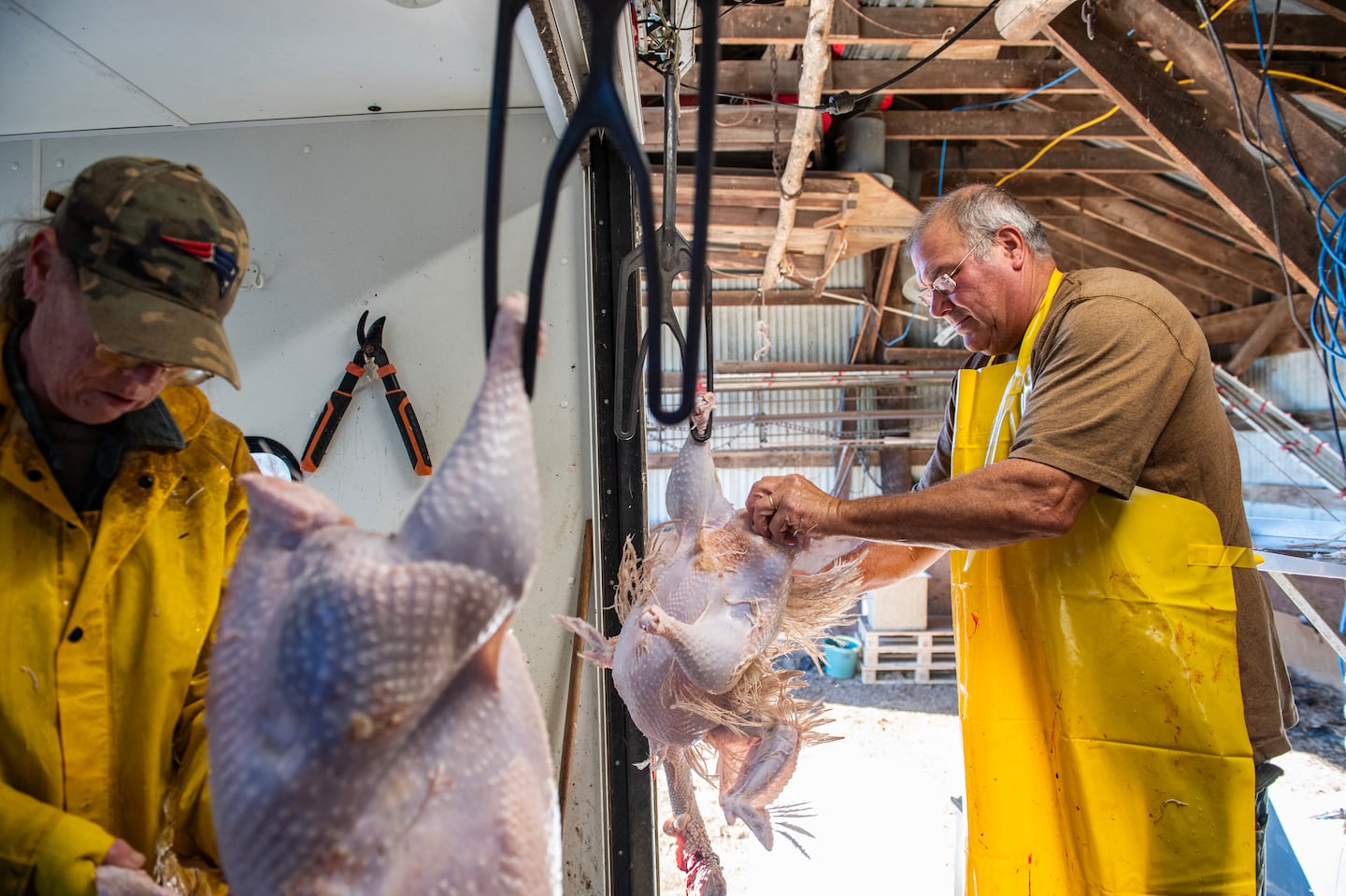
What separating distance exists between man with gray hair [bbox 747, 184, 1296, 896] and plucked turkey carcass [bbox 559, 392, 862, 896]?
4.7 inches

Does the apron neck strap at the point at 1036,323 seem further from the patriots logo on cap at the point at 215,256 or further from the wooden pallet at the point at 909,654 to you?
the wooden pallet at the point at 909,654

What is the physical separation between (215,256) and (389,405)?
136 cm

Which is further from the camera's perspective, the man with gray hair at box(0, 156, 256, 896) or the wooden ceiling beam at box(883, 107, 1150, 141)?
the wooden ceiling beam at box(883, 107, 1150, 141)

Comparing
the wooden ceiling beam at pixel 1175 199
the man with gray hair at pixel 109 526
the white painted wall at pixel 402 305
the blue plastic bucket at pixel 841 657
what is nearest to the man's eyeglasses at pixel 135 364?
the man with gray hair at pixel 109 526

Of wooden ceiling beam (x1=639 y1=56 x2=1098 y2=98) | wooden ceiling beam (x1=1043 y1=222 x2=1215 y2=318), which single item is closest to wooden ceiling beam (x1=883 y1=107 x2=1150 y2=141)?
wooden ceiling beam (x1=639 y1=56 x2=1098 y2=98)

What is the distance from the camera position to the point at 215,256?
86cm

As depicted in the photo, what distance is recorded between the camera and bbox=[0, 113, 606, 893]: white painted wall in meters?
2.19

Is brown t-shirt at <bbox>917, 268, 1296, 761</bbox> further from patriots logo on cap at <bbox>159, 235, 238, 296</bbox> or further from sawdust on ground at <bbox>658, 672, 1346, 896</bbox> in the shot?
sawdust on ground at <bbox>658, 672, 1346, 896</bbox>

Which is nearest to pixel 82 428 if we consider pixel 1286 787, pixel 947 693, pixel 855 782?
pixel 855 782

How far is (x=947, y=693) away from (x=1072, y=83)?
15.7 ft

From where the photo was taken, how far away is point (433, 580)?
56cm

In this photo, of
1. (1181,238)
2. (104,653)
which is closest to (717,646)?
(104,653)

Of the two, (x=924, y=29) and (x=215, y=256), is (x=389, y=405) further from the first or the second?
(x=924, y=29)

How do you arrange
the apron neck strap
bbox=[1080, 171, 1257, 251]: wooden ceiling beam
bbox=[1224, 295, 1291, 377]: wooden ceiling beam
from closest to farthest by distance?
the apron neck strap → bbox=[1080, 171, 1257, 251]: wooden ceiling beam → bbox=[1224, 295, 1291, 377]: wooden ceiling beam
